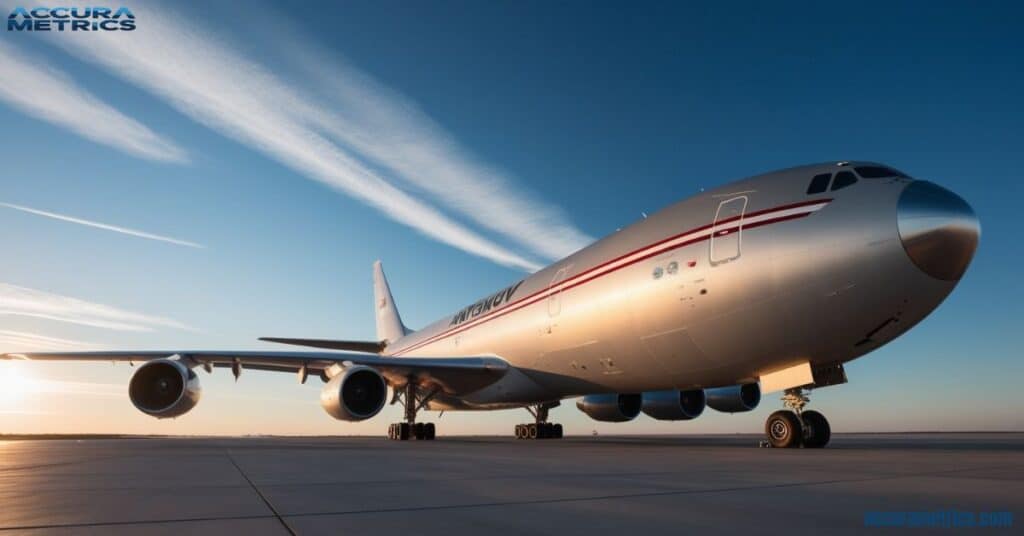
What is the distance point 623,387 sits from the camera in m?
14.4

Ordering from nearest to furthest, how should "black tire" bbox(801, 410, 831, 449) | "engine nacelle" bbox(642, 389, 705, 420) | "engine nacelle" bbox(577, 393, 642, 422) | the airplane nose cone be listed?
the airplane nose cone → "black tire" bbox(801, 410, 831, 449) → "engine nacelle" bbox(642, 389, 705, 420) → "engine nacelle" bbox(577, 393, 642, 422)

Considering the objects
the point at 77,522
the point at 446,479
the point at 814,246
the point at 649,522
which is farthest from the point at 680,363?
the point at 77,522

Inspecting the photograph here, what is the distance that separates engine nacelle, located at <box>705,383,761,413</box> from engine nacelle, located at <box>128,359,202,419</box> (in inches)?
506

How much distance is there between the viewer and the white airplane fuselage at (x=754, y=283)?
30.5ft

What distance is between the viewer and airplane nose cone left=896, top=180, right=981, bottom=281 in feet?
29.5

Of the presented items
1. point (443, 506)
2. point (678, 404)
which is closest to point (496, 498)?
point (443, 506)

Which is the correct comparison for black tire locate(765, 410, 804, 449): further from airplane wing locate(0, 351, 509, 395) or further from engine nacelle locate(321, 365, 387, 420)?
engine nacelle locate(321, 365, 387, 420)

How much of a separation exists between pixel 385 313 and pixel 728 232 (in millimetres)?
24779

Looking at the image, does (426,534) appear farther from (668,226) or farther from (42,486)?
(668,226)

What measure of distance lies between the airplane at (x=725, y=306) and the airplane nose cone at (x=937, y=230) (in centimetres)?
2

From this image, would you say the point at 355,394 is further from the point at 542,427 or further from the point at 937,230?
the point at 937,230

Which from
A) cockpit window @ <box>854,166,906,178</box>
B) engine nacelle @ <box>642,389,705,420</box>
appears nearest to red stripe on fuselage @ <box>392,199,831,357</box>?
cockpit window @ <box>854,166,906,178</box>

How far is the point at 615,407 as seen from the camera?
64.0 ft

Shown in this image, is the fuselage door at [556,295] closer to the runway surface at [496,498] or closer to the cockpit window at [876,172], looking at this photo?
the cockpit window at [876,172]
